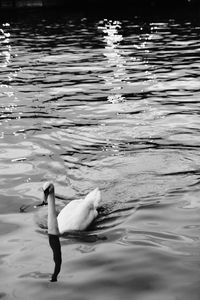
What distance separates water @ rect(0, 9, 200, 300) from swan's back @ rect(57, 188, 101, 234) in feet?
0.67

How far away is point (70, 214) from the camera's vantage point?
1066 centimetres

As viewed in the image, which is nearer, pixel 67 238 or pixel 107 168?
pixel 67 238

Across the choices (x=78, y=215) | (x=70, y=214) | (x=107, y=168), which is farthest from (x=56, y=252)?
(x=107, y=168)

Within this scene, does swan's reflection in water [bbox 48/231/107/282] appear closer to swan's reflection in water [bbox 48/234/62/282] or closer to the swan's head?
swan's reflection in water [bbox 48/234/62/282]

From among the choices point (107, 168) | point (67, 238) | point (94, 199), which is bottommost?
point (67, 238)

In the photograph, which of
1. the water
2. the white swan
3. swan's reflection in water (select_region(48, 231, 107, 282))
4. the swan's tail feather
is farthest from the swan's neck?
the swan's tail feather

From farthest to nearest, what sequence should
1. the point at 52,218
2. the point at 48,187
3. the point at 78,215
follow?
1. the point at 78,215
2. the point at 48,187
3. the point at 52,218

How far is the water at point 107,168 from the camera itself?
8.67 metres

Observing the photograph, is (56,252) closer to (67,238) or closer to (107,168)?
(67,238)

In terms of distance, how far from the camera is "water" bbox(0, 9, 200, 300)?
341 inches

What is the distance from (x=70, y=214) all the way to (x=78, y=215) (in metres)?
0.22

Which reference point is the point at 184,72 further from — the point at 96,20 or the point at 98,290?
the point at 96,20

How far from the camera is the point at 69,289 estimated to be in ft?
27.3

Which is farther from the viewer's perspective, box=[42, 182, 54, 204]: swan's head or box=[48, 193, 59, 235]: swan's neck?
box=[42, 182, 54, 204]: swan's head
